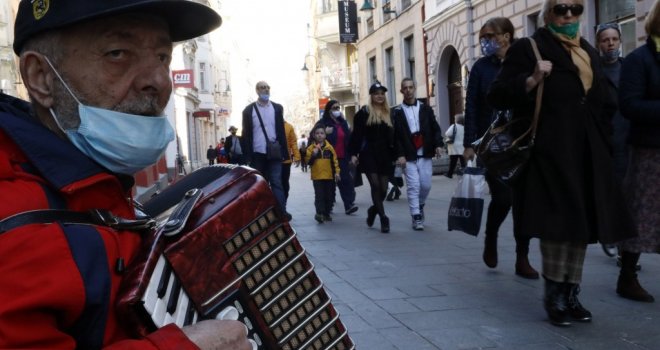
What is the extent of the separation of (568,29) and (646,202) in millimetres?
1339

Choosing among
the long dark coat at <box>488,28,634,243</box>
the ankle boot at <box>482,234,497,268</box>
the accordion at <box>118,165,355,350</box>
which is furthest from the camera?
the ankle boot at <box>482,234,497,268</box>

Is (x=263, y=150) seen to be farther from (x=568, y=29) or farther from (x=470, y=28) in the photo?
(x=470, y=28)

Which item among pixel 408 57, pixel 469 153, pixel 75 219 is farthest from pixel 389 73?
pixel 75 219

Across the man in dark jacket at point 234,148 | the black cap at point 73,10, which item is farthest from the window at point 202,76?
the black cap at point 73,10


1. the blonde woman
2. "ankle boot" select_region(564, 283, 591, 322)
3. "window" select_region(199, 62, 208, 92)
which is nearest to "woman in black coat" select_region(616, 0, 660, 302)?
"ankle boot" select_region(564, 283, 591, 322)

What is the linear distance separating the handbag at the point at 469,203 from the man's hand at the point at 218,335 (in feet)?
15.2

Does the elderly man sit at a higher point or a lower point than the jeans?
higher

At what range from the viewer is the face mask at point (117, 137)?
135 cm

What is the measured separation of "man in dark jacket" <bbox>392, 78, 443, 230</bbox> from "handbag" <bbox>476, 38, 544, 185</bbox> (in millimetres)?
4193

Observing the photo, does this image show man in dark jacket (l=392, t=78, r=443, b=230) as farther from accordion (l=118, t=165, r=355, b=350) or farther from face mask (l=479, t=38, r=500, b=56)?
accordion (l=118, t=165, r=355, b=350)

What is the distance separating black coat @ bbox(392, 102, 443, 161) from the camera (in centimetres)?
854

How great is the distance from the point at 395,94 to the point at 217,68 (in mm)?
37365

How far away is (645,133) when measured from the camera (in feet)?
14.8

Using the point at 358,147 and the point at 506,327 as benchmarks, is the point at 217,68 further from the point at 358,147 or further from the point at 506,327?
the point at 506,327
